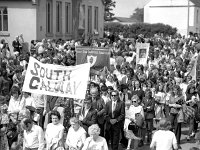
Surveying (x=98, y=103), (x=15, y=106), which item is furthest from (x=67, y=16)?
(x=98, y=103)

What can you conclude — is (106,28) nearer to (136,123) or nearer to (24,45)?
(24,45)

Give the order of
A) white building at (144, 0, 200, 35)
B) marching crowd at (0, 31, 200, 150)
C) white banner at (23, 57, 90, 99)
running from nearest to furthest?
marching crowd at (0, 31, 200, 150)
white banner at (23, 57, 90, 99)
white building at (144, 0, 200, 35)

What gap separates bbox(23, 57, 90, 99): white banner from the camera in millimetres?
12094

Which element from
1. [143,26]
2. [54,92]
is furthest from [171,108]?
[143,26]

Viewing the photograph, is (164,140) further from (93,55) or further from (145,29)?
(145,29)

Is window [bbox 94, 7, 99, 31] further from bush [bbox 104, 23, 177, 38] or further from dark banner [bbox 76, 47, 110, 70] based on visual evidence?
bush [bbox 104, 23, 177, 38]

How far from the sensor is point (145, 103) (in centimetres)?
1455

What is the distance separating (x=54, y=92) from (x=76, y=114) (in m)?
1.10

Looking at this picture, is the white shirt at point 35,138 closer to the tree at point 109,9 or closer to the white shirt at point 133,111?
the white shirt at point 133,111

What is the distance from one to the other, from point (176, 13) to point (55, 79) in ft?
247

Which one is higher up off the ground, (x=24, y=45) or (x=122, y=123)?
(x=24, y=45)

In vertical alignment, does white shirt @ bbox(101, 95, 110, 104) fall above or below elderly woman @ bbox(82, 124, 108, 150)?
above

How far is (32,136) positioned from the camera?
10.3m

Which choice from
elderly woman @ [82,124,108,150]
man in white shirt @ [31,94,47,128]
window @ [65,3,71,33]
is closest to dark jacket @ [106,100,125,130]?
man in white shirt @ [31,94,47,128]
